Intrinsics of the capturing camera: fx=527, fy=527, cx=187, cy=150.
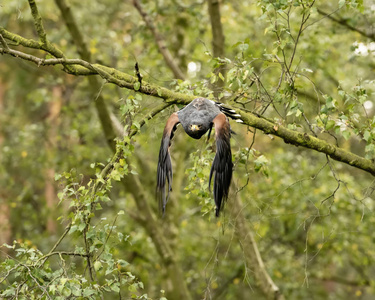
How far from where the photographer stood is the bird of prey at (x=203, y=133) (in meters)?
3.65

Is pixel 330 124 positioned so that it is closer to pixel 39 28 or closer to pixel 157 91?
pixel 157 91

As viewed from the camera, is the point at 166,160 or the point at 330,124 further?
the point at 330,124

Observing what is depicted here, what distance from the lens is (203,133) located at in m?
3.77

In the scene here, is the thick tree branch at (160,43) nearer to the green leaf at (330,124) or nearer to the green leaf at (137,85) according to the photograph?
the green leaf at (330,124)

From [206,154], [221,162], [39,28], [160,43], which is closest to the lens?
[221,162]

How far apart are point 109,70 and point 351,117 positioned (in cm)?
206

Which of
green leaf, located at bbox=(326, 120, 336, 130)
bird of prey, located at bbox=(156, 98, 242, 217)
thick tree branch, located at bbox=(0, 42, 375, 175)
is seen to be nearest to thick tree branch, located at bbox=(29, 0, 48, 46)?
thick tree branch, located at bbox=(0, 42, 375, 175)

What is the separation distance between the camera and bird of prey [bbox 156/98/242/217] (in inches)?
144

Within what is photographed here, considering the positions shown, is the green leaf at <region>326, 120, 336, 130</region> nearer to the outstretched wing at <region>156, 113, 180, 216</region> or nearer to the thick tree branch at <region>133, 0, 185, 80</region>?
the outstretched wing at <region>156, 113, 180, 216</region>

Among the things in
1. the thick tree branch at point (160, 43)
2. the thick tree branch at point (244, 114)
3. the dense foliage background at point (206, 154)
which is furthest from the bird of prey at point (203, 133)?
the thick tree branch at point (160, 43)

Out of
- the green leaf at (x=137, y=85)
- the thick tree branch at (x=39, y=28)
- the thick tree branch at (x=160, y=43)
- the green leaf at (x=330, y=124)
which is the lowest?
the green leaf at (x=330, y=124)

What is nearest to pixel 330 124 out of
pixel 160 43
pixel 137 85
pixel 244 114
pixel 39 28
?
pixel 244 114

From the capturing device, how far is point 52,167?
393 inches

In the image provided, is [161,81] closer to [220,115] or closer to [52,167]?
[220,115]
